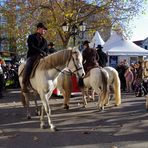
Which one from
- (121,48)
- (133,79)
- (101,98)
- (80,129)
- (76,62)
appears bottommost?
(133,79)

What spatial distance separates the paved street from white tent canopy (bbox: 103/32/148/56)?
1622cm

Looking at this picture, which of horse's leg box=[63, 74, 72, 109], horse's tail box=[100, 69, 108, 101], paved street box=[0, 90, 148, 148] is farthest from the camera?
horse's leg box=[63, 74, 72, 109]

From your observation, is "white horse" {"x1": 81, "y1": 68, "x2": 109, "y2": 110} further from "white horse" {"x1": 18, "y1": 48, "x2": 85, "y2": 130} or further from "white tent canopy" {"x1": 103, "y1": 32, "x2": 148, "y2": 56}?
"white tent canopy" {"x1": 103, "y1": 32, "x2": 148, "y2": 56}

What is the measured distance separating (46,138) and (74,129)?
3.92ft

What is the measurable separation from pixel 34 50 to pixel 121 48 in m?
20.3

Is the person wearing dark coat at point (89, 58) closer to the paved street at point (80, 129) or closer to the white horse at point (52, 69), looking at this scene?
the paved street at point (80, 129)

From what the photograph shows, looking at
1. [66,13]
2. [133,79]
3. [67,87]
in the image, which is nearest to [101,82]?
[67,87]

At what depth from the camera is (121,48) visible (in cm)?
3034

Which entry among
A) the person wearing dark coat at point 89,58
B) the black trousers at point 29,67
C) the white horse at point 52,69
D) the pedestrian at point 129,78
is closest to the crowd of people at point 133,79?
the pedestrian at point 129,78

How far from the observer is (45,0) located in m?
29.2

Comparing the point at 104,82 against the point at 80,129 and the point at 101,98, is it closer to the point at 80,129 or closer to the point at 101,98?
the point at 101,98

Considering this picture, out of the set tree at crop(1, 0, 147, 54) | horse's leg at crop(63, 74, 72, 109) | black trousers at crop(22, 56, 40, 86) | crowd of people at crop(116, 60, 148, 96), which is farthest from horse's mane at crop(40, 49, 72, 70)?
tree at crop(1, 0, 147, 54)

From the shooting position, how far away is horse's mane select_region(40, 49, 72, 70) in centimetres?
976

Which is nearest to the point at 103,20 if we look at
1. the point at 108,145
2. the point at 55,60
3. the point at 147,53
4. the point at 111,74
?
the point at 147,53
